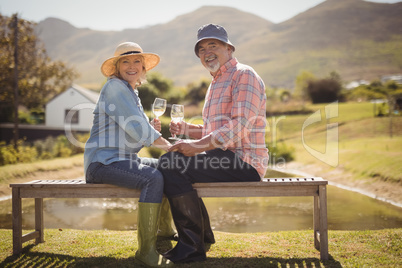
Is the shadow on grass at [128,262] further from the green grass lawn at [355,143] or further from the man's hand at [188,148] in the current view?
the green grass lawn at [355,143]

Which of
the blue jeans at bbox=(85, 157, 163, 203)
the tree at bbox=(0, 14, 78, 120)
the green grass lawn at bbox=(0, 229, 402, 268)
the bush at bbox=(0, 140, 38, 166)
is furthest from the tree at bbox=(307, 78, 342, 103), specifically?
the blue jeans at bbox=(85, 157, 163, 203)

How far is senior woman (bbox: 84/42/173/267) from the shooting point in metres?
3.55

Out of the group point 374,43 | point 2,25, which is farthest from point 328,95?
point 374,43

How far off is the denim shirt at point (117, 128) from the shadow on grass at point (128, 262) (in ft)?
3.25

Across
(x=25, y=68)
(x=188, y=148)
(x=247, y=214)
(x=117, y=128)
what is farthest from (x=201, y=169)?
(x=25, y=68)

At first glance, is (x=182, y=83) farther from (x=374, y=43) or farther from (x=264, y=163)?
(x=264, y=163)

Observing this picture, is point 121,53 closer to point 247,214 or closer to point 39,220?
point 39,220

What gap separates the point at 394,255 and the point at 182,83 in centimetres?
18031

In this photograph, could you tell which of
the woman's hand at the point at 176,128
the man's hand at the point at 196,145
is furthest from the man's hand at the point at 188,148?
the woman's hand at the point at 176,128

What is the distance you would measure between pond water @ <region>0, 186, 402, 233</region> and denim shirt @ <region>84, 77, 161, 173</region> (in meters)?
3.04

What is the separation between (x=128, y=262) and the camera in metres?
3.77

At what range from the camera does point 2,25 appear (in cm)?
2423

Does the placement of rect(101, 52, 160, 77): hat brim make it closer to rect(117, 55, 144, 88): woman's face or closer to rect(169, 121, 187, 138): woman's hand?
rect(117, 55, 144, 88): woman's face

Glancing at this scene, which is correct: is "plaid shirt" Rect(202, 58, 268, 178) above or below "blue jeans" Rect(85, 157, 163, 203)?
above
